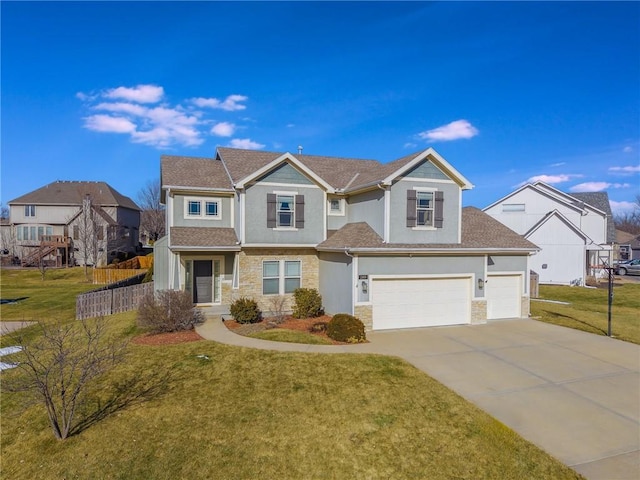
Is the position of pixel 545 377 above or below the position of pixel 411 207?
below

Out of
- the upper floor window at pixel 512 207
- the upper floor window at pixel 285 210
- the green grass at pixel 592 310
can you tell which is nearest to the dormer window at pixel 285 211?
the upper floor window at pixel 285 210

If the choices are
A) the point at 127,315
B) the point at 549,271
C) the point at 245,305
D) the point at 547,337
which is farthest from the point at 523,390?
the point at 549,271

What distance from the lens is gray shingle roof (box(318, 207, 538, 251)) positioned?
14.9 meters

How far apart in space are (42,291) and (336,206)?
823 inches

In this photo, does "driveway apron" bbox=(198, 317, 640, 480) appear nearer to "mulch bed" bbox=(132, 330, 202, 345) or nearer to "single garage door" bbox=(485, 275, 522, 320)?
"mulch bed" bbox=(132, 330, 202, 345)

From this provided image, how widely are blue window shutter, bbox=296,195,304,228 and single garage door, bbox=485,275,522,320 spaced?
851cm

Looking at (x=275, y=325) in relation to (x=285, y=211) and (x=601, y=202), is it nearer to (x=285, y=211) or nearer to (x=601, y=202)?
(x=285, y=211)

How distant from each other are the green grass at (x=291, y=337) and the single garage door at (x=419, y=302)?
2734mm

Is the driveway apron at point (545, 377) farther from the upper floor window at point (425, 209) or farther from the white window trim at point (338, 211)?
the white window trim at point (338, 211)

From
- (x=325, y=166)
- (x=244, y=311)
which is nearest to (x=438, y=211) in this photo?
(x=325, y=166)

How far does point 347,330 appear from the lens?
42.0 ft

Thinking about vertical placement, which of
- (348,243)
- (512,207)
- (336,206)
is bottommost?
(348,243)

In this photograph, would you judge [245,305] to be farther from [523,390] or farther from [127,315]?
[523,390]

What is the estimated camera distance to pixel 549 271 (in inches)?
1225
